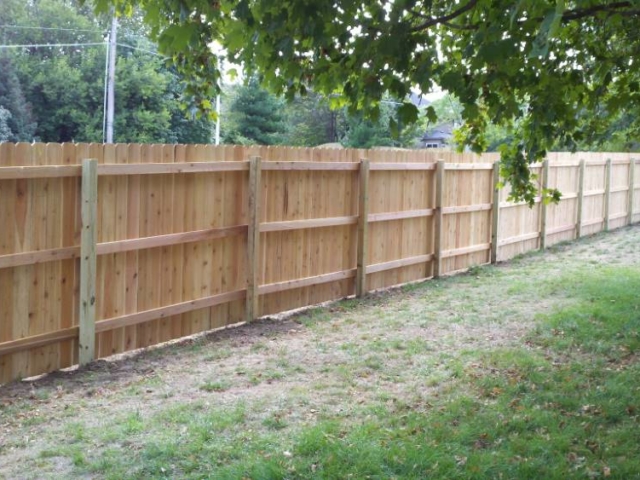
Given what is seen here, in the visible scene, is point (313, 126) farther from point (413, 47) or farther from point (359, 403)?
point (413, 47)

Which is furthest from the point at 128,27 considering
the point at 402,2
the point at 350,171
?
the point at 402,2

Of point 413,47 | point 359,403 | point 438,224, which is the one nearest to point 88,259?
point 359,403

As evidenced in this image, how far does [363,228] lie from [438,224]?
2205 millimetres

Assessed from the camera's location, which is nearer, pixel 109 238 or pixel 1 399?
pixel 1 399

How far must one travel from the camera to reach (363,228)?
411 inches

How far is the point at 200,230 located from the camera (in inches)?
315

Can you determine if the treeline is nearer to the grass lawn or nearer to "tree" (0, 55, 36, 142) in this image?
"tree" (0, 55, 36, 142)

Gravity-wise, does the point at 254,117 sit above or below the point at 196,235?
above

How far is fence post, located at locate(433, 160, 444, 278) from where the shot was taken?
39.7ft

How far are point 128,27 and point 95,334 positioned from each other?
40.1 m

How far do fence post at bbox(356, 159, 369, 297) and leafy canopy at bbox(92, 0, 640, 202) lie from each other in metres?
3.36

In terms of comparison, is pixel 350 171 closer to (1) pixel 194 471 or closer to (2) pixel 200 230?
(2) pixel 200 230

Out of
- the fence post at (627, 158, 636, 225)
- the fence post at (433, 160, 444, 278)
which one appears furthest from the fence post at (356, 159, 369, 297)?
the fence post at (627, 158, 636, 225)

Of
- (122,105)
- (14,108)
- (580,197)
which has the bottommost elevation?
Result: (580,197)
